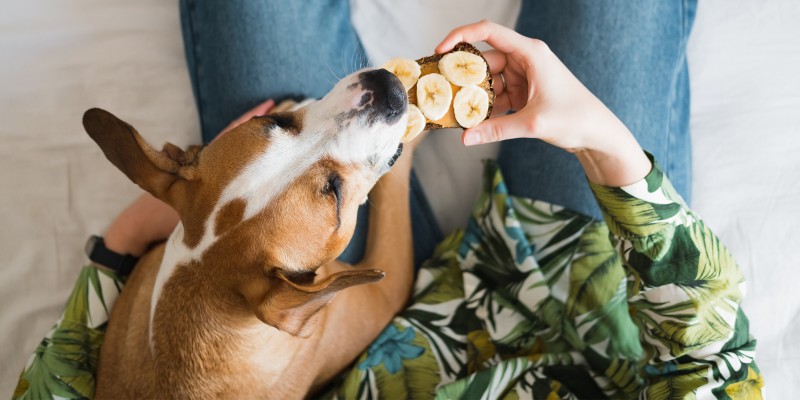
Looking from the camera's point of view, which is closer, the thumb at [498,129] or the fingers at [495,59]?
the thumb at [498,129]

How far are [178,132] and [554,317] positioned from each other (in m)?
1.65

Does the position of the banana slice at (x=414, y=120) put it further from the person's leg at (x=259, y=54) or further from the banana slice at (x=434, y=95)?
the person's leg at (x=259, y=54)

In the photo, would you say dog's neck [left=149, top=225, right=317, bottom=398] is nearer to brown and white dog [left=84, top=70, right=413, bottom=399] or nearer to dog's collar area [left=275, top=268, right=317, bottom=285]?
brown and white dog [left=84, top=70, right=413, bottom=399]

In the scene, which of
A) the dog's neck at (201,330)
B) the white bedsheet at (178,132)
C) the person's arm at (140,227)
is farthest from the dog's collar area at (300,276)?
the white bedsheet at (178,132)

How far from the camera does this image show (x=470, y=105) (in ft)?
5.84

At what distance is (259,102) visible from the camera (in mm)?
2416

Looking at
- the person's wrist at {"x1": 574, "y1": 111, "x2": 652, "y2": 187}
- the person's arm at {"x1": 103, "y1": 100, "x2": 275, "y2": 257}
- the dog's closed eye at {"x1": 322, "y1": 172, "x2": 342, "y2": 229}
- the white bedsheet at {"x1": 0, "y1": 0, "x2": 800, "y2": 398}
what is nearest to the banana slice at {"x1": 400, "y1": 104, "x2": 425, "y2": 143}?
the dog's closed eye at {"x1": 322, "y1": 172, "x2": 342, "y2": 229}

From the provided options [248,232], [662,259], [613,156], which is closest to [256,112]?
[248,232]

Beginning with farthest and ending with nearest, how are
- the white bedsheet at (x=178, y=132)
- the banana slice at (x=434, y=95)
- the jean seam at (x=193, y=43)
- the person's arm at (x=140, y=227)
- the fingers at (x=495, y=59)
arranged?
the jean seam at (x=193, y=43) → the white bedsheet at (x=178, y=132) → the person's arm at (x=140, y=227) → the fingers at (x=495, y=59) → the banana slice at (x=434, y=95)

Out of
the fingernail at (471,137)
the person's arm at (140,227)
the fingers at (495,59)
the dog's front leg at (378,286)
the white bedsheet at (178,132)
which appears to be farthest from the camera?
the white bedsheet at (178,132)

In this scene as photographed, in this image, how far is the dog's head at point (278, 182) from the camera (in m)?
1.60

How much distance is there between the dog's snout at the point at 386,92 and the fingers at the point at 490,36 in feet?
0.62

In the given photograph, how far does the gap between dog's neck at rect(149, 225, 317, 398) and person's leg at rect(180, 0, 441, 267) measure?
0.71 m

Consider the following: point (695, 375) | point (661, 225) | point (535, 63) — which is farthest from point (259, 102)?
point (695, 375)
